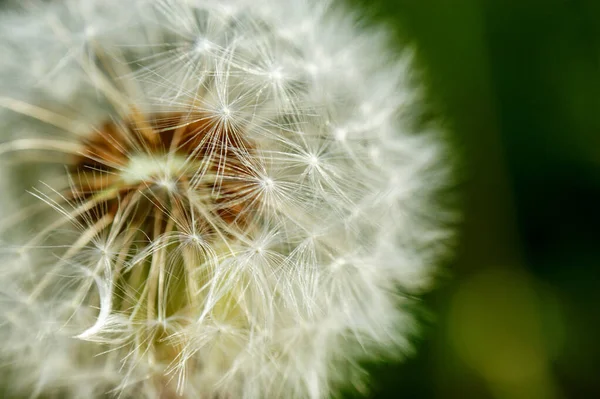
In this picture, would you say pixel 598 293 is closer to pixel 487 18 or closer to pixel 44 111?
pixel 487 18

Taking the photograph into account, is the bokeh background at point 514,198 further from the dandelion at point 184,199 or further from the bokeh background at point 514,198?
the dandelion at point 184,199

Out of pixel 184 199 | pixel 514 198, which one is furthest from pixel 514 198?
pixel 184 199

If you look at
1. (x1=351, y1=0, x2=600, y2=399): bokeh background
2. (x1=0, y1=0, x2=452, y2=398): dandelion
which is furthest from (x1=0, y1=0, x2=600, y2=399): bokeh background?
(x1=0, y1=0, x2=452, y2=398): dandelion

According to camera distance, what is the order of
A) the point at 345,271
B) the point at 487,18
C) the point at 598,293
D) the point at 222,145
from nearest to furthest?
the point at 222,145 → the point at 345,271 → the point at 598,293 → the point at 487,18

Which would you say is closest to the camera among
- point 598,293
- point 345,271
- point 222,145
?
point 222,145

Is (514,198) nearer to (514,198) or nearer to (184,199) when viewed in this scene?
(514,198)

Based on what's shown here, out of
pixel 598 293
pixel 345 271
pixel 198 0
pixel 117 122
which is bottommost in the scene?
pixel 598 293

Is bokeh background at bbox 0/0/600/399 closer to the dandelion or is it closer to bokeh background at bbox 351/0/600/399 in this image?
bokeh background at bbox 351/0/600/399

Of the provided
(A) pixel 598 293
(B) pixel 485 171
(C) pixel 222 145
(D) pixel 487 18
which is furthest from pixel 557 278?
(C) pixel 222 145
